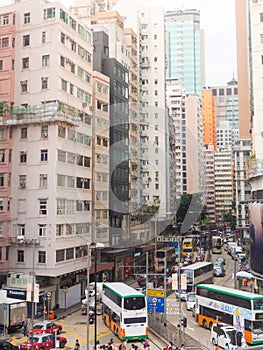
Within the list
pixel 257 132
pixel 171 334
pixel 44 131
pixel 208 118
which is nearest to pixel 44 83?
pixel 44 131

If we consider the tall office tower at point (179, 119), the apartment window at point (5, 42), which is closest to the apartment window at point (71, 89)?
the apartment window at point (5, 42)

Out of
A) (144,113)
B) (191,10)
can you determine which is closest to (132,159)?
(144,113)

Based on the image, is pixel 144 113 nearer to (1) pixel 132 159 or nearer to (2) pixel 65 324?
(1) pixel 132 159

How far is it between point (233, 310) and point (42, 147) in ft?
70.4

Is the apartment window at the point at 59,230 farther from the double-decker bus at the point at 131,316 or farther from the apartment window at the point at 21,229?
the double-decker bus at the point at 131,316

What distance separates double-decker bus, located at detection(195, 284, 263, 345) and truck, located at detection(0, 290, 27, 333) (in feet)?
41.0

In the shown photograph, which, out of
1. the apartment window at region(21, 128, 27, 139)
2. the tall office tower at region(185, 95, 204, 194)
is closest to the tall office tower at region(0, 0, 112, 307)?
the apartment window at region(21, 128, 27, 139)

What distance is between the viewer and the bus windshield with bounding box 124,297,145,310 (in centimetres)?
Result: 2692

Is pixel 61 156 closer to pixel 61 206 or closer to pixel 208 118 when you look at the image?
pixel 61 206

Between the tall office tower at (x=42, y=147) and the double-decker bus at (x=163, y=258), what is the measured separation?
19528 millimetres

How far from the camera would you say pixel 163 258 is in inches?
2238

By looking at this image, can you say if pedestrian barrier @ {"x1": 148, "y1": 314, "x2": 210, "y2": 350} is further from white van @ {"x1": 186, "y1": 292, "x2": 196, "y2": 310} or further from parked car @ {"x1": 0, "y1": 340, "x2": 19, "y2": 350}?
parked car @ {"x1": 0, "y1": 340, "x2": 19, "y2": 350}

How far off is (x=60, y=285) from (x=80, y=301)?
2.97m

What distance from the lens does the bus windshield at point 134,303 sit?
2692 cm
